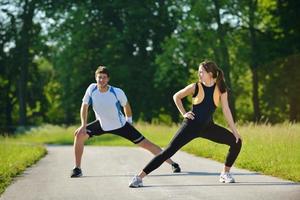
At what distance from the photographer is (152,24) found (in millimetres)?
51406

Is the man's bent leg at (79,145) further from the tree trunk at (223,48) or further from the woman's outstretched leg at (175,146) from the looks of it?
the tree trunk at (223,48)

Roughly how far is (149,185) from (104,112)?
2105 millimetres

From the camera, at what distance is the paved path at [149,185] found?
8.77 m

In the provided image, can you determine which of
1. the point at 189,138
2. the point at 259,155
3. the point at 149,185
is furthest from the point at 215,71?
the point at 259,155

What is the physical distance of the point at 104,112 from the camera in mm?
11812

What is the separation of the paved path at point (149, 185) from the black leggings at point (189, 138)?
359mm

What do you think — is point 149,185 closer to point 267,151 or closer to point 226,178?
point 226,178

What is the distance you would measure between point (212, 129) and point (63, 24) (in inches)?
1622

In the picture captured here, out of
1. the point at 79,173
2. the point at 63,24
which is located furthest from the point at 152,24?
the point at 79,173

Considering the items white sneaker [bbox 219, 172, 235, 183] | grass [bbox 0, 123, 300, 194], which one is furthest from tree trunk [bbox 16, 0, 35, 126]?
white sneaker [bbox 219, 172, 235, 183]

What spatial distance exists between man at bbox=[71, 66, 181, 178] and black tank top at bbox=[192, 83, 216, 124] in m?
2.10

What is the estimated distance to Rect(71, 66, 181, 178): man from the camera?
1169 cm

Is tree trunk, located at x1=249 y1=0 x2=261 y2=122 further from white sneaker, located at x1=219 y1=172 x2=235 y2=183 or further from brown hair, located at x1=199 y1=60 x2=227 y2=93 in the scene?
brown hair, located at x1=199 y1=60 x2=227 y2=93

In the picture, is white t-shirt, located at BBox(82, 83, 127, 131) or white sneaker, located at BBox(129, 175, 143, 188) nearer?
white sneaker, located at BBox(129, 175, 143, 188)
